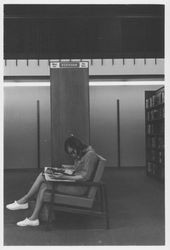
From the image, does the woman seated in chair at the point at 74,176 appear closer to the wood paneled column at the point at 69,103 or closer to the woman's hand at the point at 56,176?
the woman's hand at the point at 56,176

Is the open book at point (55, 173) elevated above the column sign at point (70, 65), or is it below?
below

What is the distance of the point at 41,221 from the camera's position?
4.82 metres

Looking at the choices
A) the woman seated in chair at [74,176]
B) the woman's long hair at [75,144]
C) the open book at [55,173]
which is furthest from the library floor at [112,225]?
the woman's long hair at [75,144]

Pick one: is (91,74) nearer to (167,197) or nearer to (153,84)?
(153,84)

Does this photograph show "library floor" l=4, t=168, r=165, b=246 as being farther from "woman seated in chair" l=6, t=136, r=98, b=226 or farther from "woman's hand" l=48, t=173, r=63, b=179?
"woman's hand" l=48, t=173, r=63, b=179

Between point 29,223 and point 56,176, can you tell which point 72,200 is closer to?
point 56,176

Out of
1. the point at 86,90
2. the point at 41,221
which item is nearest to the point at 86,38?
the point at 86,90

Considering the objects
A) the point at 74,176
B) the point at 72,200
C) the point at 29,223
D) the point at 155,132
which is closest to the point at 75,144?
the point at 74,176

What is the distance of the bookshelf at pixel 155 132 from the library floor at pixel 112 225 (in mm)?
1277

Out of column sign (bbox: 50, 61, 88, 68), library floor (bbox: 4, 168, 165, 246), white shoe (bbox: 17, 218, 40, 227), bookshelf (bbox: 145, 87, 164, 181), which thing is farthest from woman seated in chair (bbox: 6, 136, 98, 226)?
bookshelf (bbox: 145, 87, 164, 181)

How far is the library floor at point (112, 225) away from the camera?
13.4 ft

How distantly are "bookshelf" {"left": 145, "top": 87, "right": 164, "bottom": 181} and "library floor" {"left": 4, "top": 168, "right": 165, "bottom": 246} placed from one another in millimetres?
1277

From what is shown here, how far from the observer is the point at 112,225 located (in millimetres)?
4820

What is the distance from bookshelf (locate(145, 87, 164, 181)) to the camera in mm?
8719
